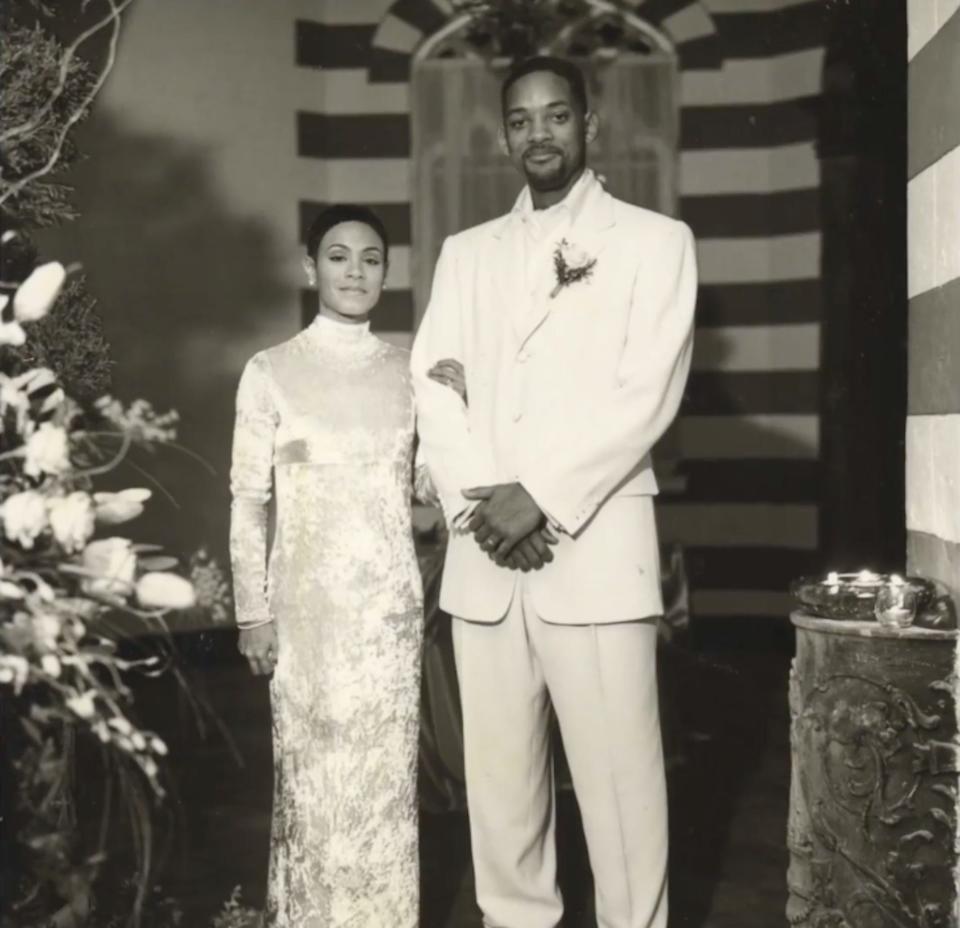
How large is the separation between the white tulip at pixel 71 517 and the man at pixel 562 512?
2.97ft

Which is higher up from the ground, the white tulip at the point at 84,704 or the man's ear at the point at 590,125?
the man's ear at the point at 590,125

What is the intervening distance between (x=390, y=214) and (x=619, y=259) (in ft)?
14.4

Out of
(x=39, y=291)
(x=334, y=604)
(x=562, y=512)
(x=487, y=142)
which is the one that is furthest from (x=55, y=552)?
(x=487, y=142)

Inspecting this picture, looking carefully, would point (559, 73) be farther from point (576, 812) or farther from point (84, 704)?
point (576, 812)

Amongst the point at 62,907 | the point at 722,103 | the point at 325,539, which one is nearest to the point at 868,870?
the point at 325,539

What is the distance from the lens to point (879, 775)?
293cm

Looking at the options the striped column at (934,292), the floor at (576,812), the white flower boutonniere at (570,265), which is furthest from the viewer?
the floor at (576,812)

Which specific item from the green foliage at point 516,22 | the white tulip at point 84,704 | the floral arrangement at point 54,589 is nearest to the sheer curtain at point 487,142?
the green foliage at point 516,22

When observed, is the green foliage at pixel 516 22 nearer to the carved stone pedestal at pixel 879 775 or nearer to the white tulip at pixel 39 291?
the carved stone pedestal at pixel 879 775

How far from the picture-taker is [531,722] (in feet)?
9.73

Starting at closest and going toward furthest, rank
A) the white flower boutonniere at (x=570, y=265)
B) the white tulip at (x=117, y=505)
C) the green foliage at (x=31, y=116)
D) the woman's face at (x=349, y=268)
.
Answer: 1. the white tulip at (x=117, y=505)
2. the green foliage at (x=31, y=116)
3. the white flower boutonniere at (x=570, y=265)
4. the woman's face at (x=349, y=268)

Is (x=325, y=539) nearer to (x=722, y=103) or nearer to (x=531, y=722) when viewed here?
(x=531, y=722)

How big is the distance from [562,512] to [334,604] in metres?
0.54

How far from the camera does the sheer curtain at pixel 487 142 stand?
273 inches
